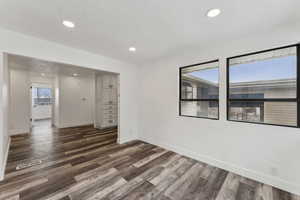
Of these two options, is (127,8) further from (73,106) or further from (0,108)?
(73,106)

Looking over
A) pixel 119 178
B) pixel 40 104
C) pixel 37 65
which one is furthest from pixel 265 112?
pixel 40 104

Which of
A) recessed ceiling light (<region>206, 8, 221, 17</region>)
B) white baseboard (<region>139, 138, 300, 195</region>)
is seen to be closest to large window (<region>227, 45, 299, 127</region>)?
white baseboard (<region>139, 138, 300, 195</region>)

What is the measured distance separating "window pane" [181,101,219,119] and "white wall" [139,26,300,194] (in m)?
0.15

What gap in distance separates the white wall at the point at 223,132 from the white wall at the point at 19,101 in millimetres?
4670

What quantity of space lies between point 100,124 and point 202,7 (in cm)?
560

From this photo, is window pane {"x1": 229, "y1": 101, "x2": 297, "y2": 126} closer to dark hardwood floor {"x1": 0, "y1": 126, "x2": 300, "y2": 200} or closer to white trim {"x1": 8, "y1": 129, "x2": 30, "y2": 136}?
dark hardwood floor {"x1": 0, "y1": 126, "x2": 300, "y2": 200}

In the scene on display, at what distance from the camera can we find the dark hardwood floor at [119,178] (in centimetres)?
167

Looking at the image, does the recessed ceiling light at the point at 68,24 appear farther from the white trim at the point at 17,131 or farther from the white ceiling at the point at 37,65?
the white trim at the point at 17,131

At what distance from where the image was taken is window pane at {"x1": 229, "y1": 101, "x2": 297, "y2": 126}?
1816 mm

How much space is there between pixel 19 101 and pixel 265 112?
718 cm

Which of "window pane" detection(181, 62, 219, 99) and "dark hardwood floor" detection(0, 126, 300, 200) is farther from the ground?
"window pane" detection(181, 62, 219, 99)

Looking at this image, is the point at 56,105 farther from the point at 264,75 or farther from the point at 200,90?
the point at 264,75

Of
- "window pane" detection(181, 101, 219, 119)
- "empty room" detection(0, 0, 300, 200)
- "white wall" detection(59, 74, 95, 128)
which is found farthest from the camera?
"white wall" detection(59, 74, 95, 128)

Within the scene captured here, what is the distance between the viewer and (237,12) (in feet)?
5.16
